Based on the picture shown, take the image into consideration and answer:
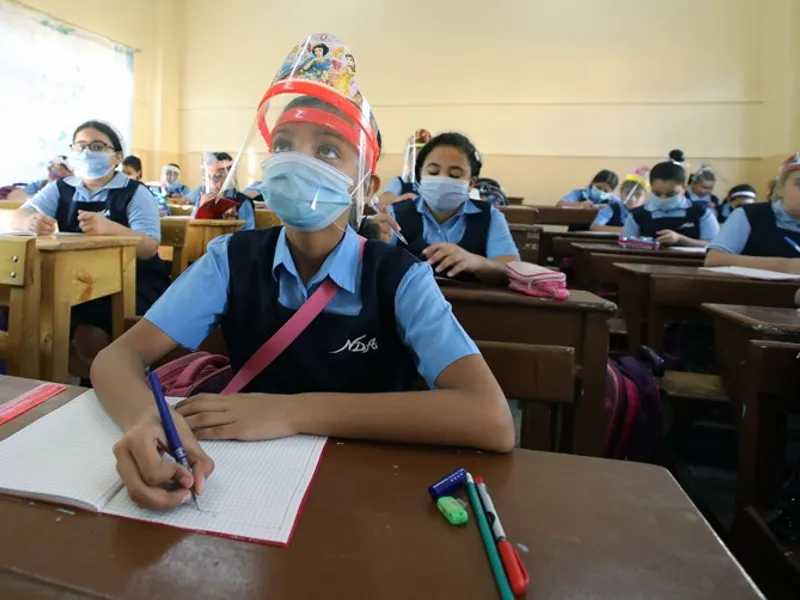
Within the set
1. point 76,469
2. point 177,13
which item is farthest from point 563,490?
point 177,13

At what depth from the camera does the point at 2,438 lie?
2.04 ft

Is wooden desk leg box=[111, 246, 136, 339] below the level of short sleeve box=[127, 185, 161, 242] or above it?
below

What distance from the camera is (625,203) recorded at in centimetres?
556

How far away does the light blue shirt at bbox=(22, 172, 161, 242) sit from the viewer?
255 cm

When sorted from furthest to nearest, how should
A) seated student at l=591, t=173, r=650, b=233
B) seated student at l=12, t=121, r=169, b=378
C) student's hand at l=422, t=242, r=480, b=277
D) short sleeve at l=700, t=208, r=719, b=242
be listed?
1. seated student at l=591, t=173, r=650, b=233
2. short sleeve at l=700, t=208, r=719, b=242
3. seated student at l=12, t=121, r=169, b=378
4. student's hand at l=422, t=242, r=480, b=277

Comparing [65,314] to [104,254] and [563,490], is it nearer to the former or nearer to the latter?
[104,254]

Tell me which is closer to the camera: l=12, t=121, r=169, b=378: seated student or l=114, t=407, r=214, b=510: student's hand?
l=114, t=407, r=214, b=510: student's hand

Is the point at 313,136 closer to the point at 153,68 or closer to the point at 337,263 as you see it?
the point at 337,263

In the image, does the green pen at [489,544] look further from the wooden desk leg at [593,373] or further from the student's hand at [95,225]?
the student's hand at [95,225]

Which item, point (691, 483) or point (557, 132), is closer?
point (691, 483)

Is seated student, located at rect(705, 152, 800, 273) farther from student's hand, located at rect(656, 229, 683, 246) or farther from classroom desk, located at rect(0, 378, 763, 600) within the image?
classroom desk, located at rect(0, 378, 763, 600)

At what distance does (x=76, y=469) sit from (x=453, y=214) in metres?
1.99

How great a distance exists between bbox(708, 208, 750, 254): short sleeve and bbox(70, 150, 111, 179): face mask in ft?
9.99

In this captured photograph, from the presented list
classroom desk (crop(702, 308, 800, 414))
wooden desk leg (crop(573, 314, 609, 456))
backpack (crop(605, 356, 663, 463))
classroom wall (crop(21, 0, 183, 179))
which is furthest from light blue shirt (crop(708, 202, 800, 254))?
classroom wall (crop(21, 0, 183, 179))
